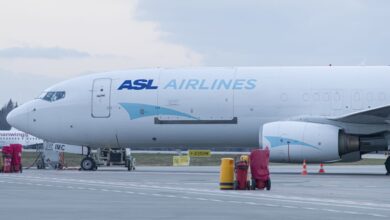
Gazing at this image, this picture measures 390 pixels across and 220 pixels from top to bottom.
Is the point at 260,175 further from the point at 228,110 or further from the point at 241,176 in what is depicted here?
the point at 228,110

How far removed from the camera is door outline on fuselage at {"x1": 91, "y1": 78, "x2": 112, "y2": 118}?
40.4 metres

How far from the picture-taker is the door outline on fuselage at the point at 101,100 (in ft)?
133

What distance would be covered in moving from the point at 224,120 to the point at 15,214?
21684 mm

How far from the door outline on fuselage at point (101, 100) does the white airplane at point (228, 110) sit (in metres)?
0.04

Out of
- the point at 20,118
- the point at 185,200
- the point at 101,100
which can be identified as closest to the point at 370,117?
the point at 101,100

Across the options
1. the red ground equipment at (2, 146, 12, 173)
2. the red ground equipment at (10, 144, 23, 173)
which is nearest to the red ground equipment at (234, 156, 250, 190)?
the red ground equipment at (2, 146, 12, 173)

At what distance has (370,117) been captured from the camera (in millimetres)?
35906

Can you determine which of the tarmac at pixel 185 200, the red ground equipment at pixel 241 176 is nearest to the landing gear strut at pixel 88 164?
the tarmac at pixel 185 200

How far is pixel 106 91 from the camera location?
133 feet

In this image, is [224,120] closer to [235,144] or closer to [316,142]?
[235,144]

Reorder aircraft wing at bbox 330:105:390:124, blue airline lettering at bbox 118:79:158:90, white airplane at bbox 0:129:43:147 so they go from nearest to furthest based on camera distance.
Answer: aircraft wing at bbox 330:105:390:124 → blue airline lettering at bbox 118:79:158:90 → white airplane at bbox 0:129:43:147

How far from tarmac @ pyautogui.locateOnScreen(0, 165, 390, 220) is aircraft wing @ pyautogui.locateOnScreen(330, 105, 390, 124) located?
562 centimetres

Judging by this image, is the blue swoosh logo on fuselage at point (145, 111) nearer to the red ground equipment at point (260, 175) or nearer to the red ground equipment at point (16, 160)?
the red ground equipment at point (16, 160)

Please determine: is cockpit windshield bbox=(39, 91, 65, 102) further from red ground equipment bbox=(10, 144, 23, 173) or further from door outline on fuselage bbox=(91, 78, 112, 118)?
red ground equipment bbox=(10, 144, 23, 173)
